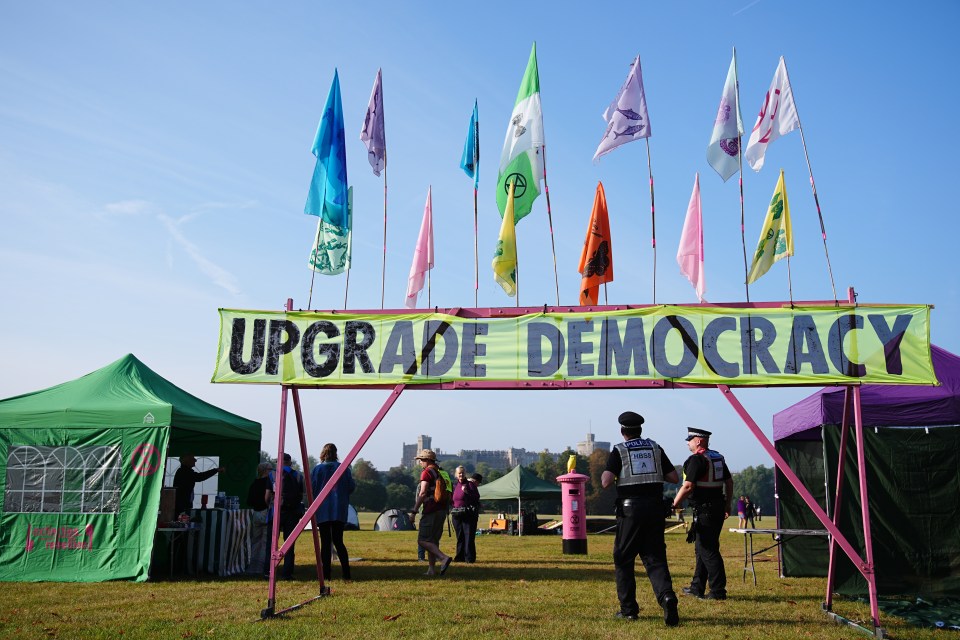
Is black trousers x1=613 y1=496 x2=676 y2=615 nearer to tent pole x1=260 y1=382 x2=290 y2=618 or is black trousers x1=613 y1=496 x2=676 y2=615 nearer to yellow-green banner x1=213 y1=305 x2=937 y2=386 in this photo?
yellow-green banner x1=213 y1=305 x2=937 y2=386

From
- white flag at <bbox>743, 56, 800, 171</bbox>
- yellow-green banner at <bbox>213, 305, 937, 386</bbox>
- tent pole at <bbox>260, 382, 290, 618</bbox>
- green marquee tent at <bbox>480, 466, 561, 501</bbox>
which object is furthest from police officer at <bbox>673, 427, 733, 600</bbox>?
green marquee tent at <bbox>480, 466, 561, 501</bbox>

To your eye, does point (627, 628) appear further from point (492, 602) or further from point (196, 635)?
point (196, 635)

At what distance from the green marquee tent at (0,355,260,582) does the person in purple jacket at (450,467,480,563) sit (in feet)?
16.9

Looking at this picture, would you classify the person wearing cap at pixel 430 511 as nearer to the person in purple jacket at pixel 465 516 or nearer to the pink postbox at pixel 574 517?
the person in purple jacket at pixel 465 516

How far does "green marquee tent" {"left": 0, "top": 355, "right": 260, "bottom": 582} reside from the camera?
11.0 metres

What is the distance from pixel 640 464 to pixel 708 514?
1971 millimetres

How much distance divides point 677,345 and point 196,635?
5.24m

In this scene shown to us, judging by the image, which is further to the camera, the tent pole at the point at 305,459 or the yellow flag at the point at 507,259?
the yellow flag at the point at 507,259

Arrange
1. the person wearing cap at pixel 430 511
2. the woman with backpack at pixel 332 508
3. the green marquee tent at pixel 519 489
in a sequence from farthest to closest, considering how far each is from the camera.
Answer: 1. the green marquee tent at pixel 519 489
2. the person wearing cap at pixel 430 511
3. the woman with backpack at pixel 332 508

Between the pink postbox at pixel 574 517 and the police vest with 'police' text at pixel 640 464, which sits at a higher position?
the police vest with 'police' text at pixel 640 464

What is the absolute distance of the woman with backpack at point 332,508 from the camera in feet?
35.8

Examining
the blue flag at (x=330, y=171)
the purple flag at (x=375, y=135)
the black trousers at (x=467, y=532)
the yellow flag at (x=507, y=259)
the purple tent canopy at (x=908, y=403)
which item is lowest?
the black trousers at (x=467, y=532)

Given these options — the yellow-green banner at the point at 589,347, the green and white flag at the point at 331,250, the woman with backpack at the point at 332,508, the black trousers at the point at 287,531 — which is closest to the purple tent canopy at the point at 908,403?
the yellow-green banner at the point at 589,347

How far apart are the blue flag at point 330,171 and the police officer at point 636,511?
5478 millimetres
